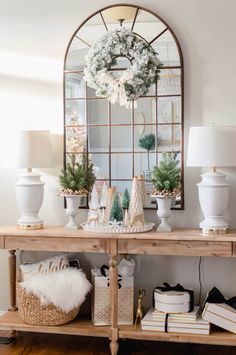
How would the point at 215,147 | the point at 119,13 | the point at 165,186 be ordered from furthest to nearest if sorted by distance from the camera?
the point at 119,13 < the point at 165,186 < the point at 215,147

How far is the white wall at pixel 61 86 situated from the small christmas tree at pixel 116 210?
0.33 meters

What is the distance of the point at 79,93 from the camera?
3980 mm

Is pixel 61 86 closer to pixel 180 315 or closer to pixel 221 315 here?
pixel 180 315

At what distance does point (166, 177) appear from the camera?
145 inches

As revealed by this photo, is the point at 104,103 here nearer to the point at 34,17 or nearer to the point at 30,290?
the point at 34,17

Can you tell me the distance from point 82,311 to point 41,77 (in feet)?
5.48

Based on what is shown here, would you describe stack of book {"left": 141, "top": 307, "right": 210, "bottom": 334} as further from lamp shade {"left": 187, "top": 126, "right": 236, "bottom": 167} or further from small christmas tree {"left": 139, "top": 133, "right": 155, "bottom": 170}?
small christmas tree {"left": 139, "top": 133, "right": 155, "bottom": 170}

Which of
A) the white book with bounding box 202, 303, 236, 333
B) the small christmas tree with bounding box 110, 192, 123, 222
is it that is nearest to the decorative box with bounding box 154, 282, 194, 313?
the white book with bounding box 202, 303, 236, 333

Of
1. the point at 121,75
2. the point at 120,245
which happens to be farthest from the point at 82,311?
the point at 121,75

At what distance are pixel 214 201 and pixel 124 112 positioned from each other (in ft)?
2.92

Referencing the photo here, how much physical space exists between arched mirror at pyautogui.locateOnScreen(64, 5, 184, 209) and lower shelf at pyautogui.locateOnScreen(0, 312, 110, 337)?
90 cm

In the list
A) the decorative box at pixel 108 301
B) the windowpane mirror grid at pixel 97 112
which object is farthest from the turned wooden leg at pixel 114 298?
the windowpane mirror grid at pixel 97 112

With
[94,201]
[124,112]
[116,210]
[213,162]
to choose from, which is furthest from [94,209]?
[213,162]

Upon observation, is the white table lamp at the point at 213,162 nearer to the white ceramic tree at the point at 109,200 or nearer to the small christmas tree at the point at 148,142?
the small christmas tree at the point at 148,142
